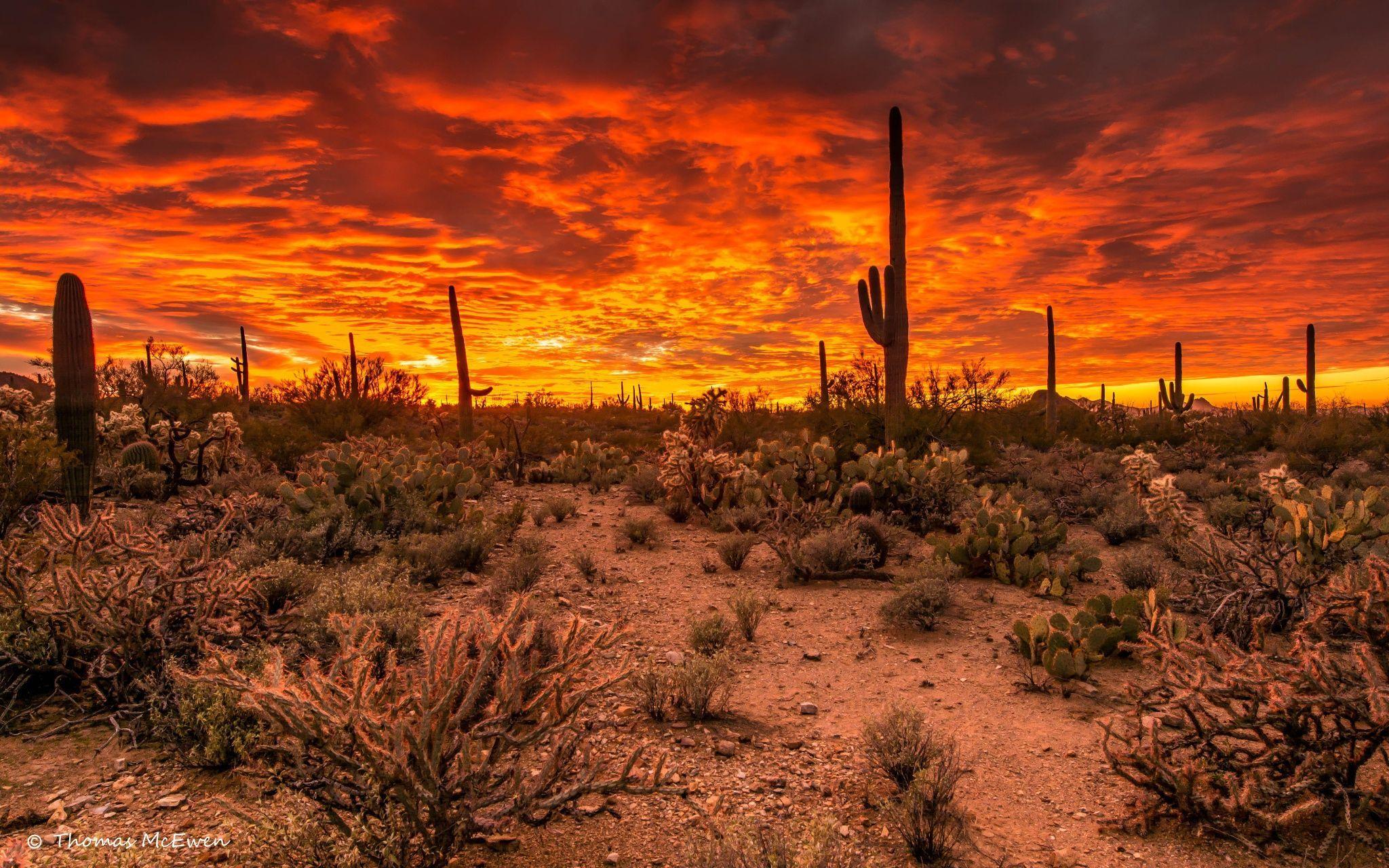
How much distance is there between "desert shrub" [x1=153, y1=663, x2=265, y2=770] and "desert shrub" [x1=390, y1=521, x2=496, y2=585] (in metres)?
2.55

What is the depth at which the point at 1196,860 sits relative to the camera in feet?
9.54

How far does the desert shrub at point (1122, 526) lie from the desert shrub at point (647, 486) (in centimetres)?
537

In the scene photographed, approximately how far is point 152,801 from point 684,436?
277 inches

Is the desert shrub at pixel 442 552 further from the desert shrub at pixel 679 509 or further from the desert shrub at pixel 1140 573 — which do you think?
the desert shrub at pixel 1140 573

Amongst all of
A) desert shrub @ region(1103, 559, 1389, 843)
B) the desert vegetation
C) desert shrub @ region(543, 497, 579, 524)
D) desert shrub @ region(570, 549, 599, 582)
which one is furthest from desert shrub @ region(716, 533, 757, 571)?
desert shrub @ region(1103, 559, 1389, 843)

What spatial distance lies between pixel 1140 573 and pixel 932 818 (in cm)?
425

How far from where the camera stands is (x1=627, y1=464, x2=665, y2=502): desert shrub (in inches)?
409

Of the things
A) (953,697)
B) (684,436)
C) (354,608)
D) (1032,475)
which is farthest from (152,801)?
(1032,475)

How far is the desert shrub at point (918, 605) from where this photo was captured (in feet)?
18.2

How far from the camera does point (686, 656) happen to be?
5.00 meters

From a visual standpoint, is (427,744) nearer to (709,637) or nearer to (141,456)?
(709,637)

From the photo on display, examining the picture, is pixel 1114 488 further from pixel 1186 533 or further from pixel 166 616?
pixel 166 616

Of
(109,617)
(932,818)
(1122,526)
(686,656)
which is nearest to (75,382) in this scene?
(109,617)

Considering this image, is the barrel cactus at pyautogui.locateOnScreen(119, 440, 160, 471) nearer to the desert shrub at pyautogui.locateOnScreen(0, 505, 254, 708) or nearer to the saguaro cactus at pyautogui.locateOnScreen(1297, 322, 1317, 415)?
the desert shrub at pyautogui.locateOnScreen(0, 505, 254, 708)
